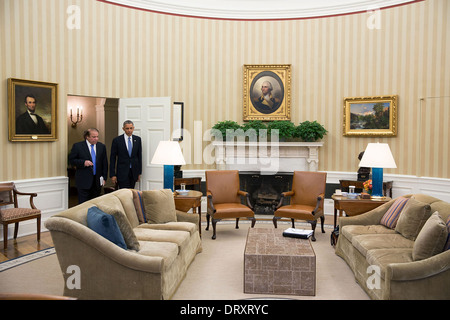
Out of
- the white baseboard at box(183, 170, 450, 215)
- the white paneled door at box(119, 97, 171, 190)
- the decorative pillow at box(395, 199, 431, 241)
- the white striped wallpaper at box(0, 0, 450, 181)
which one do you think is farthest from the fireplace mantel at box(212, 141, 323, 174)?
the decorative pillow at box(395, 199, 431, 241)

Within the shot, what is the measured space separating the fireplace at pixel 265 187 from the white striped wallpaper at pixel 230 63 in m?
0.88

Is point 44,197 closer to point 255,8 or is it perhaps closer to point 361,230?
point 361,230

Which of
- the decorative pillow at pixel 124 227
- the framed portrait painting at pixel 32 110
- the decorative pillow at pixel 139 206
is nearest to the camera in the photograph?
the decorative pillow at pixel 124 227

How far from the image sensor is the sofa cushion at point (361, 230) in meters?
4.46

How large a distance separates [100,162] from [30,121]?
Result: 123 cm

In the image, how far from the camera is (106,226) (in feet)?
10.9

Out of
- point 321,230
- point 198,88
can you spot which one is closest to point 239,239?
point 321,230

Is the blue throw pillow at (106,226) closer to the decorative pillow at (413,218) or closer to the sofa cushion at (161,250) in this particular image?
the sofa cushion at (161,250)

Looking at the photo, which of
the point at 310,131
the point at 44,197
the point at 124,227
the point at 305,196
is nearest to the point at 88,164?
the point at 44,197

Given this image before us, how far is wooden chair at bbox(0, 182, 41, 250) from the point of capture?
4.96 m

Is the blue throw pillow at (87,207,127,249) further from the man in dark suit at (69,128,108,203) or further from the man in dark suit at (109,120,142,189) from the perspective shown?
the man in dark suit at (109,120,142,189)

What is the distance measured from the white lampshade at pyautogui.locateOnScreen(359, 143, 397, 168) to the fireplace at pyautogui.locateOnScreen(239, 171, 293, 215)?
8.01 ft

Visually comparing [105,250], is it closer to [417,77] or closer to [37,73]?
[37,73]

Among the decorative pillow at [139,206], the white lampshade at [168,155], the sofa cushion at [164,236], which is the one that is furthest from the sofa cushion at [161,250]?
the white lampshade at [168,155]
